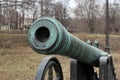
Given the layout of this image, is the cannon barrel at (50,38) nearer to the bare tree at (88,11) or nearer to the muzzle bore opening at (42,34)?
the muzzle bore opening at (42,34)

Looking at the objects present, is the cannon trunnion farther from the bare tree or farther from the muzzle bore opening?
the bare tree

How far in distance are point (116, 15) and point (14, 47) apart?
3310 centimetres

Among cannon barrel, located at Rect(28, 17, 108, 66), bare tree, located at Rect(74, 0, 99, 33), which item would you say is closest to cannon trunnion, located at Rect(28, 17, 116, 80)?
cannon barrel, located at Rect(28, 17, 108, 66)

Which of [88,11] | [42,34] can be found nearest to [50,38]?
[42,34]

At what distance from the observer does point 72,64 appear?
560 centimetres

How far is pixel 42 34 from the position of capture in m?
3.81

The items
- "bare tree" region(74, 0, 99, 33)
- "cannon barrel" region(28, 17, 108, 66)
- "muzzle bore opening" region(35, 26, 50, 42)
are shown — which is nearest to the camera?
"cannon barrel" region(28, 17, 108, 66)

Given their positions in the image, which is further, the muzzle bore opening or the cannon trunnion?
the muzzle bore opening

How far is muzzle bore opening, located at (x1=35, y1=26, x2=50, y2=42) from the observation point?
3770 millimetres

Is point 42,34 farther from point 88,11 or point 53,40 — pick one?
point 88,11

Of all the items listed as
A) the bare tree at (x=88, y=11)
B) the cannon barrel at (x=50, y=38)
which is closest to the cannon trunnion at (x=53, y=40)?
the cannon barrel at (x=50, y=38)

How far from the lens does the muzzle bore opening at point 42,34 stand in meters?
3.77

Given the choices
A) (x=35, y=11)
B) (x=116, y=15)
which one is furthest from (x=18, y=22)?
(x=116, y=15)

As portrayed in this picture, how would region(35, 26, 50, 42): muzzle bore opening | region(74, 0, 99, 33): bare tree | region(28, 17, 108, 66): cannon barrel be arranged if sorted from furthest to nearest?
region(74, 0, 99, 33): bare tree, region(35, 26, 50, 42): muzzle bore opening, region(28, 17, 108, 66): cannon barrel
